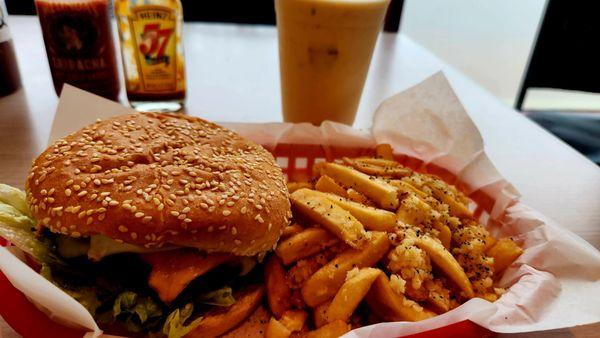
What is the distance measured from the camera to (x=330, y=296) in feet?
3.90

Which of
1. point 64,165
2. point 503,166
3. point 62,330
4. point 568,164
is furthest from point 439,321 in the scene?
point 568,164

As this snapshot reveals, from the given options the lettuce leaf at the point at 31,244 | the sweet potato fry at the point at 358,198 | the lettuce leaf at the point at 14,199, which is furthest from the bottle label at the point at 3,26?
the sweet potato fry at the point at 358,198

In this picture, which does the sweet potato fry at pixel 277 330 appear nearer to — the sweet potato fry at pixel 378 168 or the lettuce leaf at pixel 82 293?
the lettuce leaf at pixel 82 293

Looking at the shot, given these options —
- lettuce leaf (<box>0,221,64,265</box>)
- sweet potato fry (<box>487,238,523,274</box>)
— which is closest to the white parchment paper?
sweet potato fry (<box>487,238,523,274</box>)

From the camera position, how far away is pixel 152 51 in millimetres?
1817

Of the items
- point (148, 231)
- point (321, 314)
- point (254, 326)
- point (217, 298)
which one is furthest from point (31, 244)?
point (321, 314)

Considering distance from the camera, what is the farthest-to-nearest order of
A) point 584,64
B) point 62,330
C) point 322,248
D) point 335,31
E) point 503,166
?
point 584,64
point 503,166
point 335,31
point 322,248
point 62,330

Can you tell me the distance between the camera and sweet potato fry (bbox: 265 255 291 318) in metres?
1.21

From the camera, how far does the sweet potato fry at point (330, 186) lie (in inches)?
55.7

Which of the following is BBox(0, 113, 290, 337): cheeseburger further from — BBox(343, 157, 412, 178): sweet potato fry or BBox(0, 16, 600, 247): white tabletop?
BBox(0, 16, 600, 247): white tabletop

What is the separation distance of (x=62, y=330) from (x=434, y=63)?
285 cm

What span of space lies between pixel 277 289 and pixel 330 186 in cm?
37

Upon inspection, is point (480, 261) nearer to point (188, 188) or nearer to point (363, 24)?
point (188, 188)

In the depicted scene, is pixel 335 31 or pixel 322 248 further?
pixel 335 31
